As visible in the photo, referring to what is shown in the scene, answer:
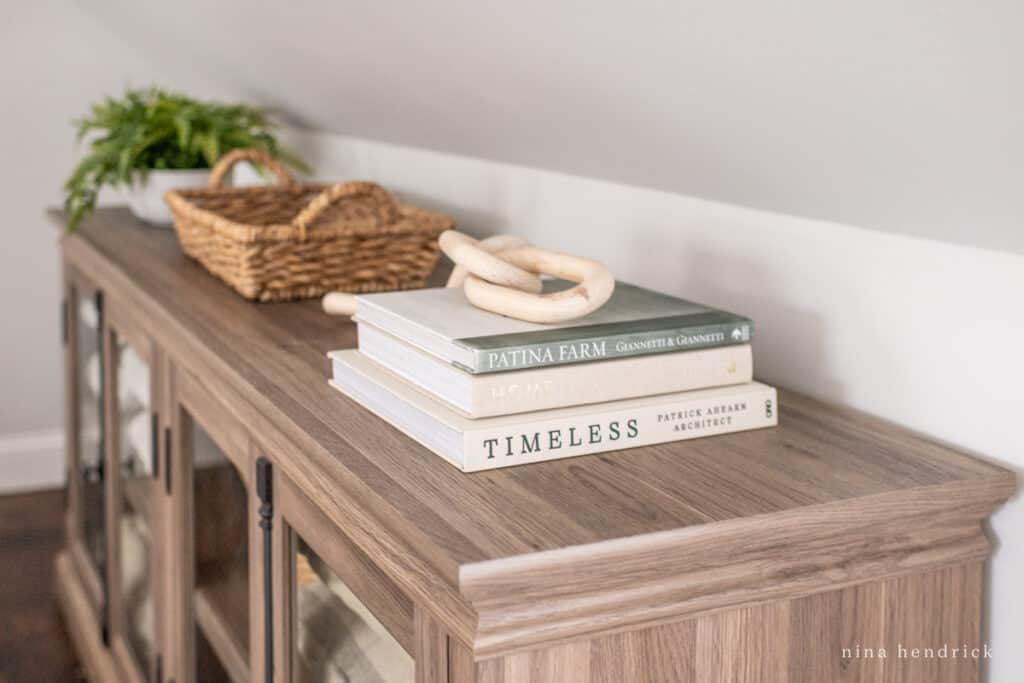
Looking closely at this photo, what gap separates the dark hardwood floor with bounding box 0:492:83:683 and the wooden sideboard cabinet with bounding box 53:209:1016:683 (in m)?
1.16

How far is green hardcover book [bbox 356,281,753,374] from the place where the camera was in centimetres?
88

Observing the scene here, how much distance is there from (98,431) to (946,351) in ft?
4.93

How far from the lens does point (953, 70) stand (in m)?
0.70

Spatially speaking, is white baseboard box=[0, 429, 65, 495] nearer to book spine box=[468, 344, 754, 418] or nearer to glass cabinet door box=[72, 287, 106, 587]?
glass cabinet door box=[72, 287, 106, 587]

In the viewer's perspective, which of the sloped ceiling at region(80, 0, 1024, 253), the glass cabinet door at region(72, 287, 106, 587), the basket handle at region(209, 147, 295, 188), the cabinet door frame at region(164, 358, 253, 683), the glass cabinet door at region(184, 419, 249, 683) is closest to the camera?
the sloped ceiling at region(80, 0, 1024, 253)

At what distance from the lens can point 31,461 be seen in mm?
3238

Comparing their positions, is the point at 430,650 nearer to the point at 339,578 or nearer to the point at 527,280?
the point at 339,578

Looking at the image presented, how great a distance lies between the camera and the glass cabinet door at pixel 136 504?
1636 mm

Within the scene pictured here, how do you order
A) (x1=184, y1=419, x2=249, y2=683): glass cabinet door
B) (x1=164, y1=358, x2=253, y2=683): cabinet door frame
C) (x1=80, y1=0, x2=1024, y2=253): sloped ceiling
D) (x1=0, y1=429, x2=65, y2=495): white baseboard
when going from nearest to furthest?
(x1=80, y1=0, x2=1024, y2=253): sloped ceiling, (x1=184, y1=419, x2=249, y2=683): glass cabinet door, (x1=164, y1=358, x2=253, y2=683): cabinet door frame, (x1=0, y1=429, x2=65, y2=495): white baseboard

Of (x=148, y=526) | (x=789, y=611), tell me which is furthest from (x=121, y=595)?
(x=789, y=611)

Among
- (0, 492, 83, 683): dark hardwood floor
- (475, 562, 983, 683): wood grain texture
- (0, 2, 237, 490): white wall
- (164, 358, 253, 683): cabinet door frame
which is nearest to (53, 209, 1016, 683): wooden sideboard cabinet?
(475, 562, 983, 683): wood grain texture

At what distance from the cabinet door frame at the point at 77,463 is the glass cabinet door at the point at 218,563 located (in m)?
0.57

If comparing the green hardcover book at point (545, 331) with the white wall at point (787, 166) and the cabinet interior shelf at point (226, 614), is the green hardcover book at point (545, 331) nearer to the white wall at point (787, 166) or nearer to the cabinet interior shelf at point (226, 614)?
the white wall at point (787, 166)

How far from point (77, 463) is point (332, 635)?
1.36 metres
